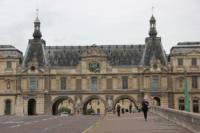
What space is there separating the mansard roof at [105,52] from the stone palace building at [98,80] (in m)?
0.42

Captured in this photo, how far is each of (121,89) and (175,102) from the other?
36.3ft

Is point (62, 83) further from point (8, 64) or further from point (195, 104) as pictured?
point (195, 104)

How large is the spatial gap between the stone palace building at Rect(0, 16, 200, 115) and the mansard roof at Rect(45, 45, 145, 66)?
417 mm

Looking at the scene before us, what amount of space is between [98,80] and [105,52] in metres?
6.69

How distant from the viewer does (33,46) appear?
100m

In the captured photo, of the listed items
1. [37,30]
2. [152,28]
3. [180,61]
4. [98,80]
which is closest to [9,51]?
[37,30]

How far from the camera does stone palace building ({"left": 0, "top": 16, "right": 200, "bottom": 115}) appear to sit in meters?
94.9

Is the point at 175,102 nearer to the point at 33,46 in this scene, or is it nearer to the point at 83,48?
the point at 83,48

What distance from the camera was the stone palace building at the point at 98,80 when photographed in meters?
94.9

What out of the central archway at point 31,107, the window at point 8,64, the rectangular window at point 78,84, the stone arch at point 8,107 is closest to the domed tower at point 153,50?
the rectangular window at point 78,84

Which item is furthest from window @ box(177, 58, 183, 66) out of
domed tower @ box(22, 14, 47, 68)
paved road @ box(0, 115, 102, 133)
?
paved road @ box(0, 115, 102, 133)

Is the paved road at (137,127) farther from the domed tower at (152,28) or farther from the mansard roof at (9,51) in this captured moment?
the domed tower at (152,28)

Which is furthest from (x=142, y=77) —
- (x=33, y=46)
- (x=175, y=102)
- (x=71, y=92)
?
(x=33, y=46)

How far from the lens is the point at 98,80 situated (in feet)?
314
